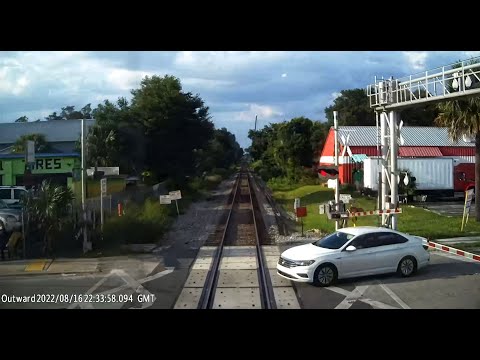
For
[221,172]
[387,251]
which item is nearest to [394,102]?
[387,251]

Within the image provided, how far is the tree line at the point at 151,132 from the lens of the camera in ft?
55.2

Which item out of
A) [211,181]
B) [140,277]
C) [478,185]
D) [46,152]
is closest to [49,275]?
[140,277]

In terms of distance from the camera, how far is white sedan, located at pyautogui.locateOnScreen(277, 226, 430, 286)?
36.8 feet

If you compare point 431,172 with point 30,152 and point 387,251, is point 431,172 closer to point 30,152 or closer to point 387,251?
point 387,251

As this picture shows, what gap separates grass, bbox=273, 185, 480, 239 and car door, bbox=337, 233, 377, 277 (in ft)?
21.5

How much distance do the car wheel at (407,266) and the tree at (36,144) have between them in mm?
9852

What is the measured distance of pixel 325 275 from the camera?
36.9 ft

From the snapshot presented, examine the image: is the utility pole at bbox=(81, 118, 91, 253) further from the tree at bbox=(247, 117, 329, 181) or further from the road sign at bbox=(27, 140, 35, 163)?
the tree at bbox=(247, 117, 329, 181)

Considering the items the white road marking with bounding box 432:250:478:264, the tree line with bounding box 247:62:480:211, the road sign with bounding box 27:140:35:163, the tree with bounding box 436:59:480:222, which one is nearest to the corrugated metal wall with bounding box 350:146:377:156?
the tree line with bounding box 247:62:480:211
